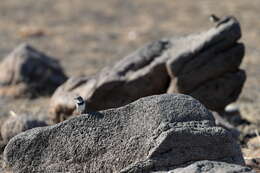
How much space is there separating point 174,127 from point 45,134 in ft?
4.28

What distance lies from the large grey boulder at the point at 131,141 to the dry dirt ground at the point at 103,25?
9.16 metres

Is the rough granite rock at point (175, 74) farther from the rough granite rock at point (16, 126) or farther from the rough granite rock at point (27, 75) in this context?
the rough granite rock at point (27, 75)

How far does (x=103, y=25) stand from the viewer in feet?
72.2

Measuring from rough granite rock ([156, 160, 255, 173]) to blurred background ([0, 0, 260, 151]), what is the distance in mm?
9968

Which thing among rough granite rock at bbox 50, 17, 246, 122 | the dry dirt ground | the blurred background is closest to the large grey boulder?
rough granite rock at bbox 50, 17, 246, 122

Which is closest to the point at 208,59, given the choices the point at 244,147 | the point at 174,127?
the point at 244,147

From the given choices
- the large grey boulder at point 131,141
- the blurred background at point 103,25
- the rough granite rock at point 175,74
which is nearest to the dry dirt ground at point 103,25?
the blurred background at point 103,25

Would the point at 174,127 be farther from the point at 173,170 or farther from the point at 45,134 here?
the point at 45,134

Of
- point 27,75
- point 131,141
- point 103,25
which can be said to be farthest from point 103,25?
point 131,141

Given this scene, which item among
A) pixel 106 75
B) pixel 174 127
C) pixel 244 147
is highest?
pixel 106 75

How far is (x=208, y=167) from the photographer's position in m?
5.62

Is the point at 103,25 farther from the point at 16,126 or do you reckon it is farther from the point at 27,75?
the point at 16,126

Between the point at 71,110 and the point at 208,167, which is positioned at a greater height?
the point at 71,110

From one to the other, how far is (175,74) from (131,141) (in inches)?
149
